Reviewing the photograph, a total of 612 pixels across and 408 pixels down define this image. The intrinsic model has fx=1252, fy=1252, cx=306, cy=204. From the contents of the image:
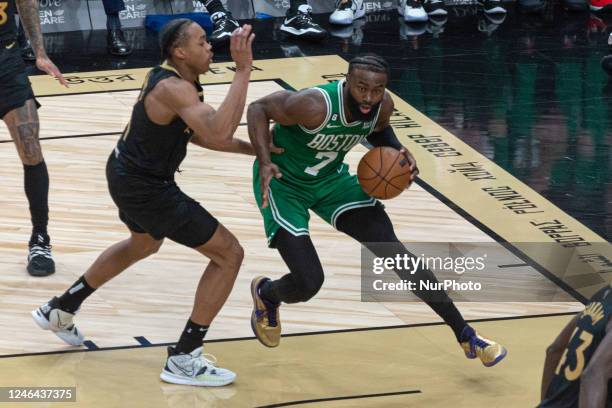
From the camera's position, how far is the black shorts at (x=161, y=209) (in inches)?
224

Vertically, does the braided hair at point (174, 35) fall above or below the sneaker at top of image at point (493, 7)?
above

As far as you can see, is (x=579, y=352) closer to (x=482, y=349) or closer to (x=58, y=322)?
(x=482, y=349)

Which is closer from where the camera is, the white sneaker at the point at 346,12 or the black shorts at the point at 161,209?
the black shorts at the point at 161,209

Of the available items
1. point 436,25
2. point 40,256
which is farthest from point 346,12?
point 40,256

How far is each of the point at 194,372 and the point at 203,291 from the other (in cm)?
38

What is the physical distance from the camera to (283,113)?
5977 millimetres

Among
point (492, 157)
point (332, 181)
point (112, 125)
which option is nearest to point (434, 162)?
point (492, 157)

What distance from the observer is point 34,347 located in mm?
6207

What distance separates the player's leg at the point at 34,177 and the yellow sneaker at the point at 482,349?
256 cm

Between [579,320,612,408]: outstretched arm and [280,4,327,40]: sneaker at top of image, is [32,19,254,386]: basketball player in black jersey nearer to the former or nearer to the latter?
[579,320,612,408]: outstretched arm

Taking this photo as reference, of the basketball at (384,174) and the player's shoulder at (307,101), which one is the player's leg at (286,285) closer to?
the basketball at (384,174)

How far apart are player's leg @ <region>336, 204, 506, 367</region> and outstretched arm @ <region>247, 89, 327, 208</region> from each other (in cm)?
51

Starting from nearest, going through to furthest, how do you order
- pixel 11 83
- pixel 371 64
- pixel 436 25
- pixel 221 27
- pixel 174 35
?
pixel 174 35 → pixel 371 64 → pixel 11 83 → pixel 221 27 → pixel 436 25

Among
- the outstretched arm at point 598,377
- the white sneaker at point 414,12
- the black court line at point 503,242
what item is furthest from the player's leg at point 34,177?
the white sneaker at point 414,12
